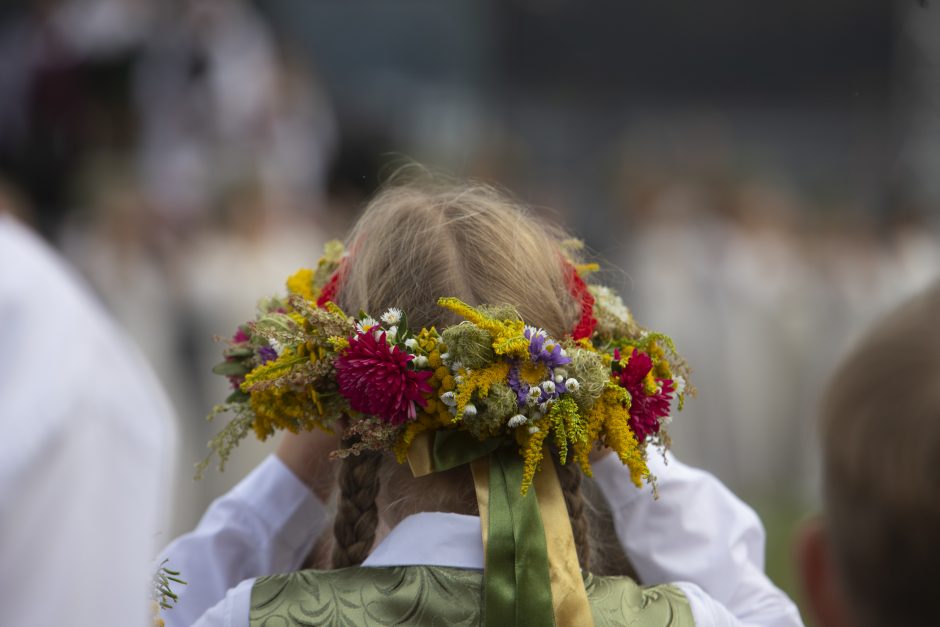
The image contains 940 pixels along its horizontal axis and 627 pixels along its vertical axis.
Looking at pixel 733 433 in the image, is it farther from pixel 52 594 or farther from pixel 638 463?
pixel 52 594

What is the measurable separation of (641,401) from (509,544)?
344 mm

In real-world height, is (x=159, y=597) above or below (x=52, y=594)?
below

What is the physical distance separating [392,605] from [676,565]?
0.68 meters

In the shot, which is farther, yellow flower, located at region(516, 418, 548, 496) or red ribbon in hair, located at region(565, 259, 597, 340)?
red ribbon in hair, located at region(565, 259, 597, 340)

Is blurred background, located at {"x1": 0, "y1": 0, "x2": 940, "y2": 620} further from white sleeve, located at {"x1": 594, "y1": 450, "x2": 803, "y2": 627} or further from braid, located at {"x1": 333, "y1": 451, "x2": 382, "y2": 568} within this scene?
braid, located at {"x1": 333, "y1": 451, "x2": 382, "y2": 568}

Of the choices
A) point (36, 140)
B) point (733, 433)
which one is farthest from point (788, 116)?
point (36, 140)

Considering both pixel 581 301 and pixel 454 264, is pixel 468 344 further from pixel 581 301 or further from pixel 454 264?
pixel 581 301

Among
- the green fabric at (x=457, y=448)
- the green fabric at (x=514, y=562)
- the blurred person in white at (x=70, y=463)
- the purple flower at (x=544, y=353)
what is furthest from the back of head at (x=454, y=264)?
the blurred person in white at (x=70, y=463)

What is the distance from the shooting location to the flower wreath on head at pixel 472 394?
74.1 inches

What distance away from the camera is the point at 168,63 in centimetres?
927

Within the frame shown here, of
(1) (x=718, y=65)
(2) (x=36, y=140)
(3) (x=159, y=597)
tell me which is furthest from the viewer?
(1) (x=718, y=65)

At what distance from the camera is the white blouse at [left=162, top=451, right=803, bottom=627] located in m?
2.21

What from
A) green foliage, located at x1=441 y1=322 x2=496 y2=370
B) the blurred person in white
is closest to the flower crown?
green foliage, located at x1=441 y1=322 x2=496 y2=370

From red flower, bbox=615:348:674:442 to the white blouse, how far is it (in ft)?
1.03
